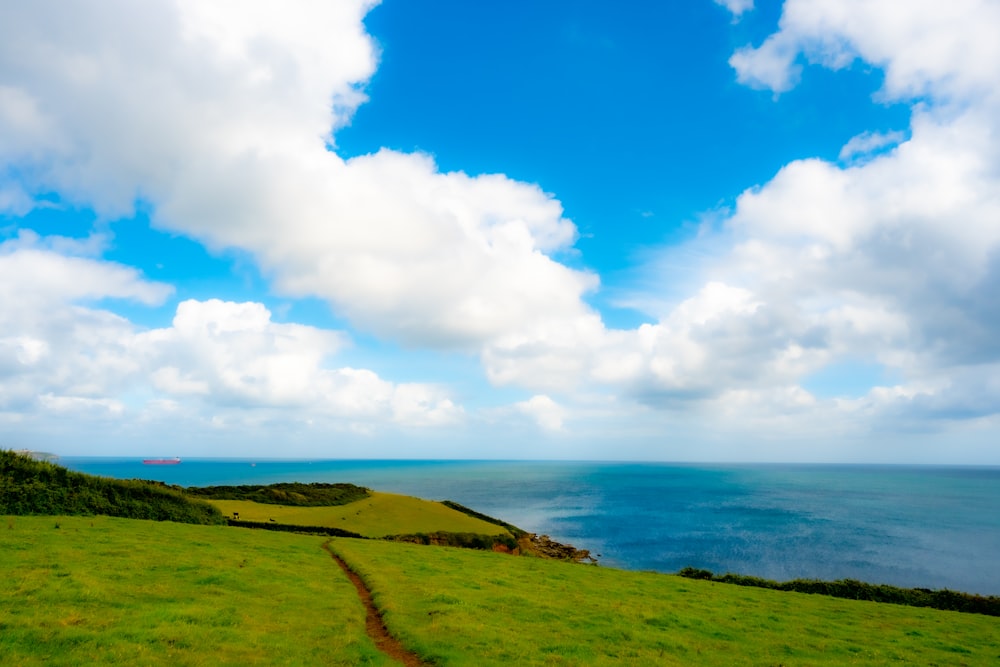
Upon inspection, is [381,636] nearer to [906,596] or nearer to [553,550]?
[906,596]

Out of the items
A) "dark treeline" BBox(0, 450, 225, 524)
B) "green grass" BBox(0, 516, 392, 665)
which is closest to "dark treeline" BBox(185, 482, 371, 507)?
"dark treeline" BBox(0, 450, 225, 524)

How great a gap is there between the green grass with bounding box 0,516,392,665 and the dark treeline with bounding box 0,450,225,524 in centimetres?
782

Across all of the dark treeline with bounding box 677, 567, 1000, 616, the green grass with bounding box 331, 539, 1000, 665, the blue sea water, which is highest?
the green grass with bounding box 331, 539, 1000, 665

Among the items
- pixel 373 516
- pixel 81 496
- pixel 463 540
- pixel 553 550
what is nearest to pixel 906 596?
pixel 463 540

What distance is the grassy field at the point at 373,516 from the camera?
187 feet

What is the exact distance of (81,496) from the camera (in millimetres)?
38562

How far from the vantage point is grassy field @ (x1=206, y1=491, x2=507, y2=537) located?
187 feet

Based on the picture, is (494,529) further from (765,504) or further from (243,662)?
(765,504)

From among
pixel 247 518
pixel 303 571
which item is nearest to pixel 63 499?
pixel 247 518

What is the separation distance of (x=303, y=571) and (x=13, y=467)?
27.1 m

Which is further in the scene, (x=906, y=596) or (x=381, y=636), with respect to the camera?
(x=906, y=596)

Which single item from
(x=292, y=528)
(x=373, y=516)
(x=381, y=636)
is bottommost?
(x=373, y=516)

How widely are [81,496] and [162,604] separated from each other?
99.7ft

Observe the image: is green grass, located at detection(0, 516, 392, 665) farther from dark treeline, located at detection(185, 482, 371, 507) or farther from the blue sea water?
the blue sea water
